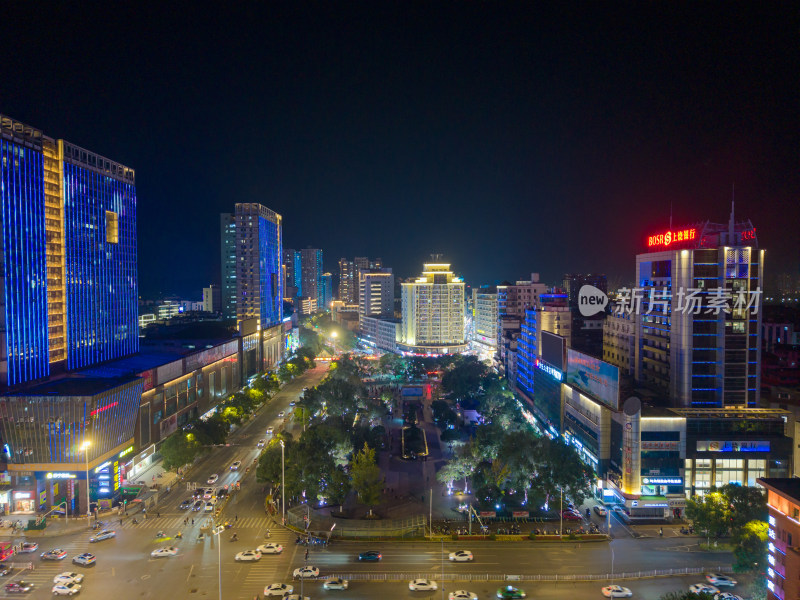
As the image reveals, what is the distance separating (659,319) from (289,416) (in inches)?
2083

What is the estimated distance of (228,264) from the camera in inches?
5458

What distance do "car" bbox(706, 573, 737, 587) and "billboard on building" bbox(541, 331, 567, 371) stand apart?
30.6m

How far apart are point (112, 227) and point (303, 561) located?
171 ft

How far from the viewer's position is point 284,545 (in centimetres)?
3831

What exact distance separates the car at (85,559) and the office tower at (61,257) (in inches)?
880

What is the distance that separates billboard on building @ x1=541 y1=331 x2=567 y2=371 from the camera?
205 feet

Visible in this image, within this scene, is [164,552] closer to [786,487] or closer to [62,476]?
[62,476]

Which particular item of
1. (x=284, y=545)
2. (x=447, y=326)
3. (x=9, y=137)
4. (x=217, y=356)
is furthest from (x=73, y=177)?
(x=447, y=326)

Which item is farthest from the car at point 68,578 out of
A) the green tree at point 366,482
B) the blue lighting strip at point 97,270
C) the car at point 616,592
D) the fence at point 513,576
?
the car at point 616,592

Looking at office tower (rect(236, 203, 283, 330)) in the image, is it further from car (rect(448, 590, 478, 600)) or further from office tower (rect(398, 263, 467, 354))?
car (rect(448, 590, 478, 600))

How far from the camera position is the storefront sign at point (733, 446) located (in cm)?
4294

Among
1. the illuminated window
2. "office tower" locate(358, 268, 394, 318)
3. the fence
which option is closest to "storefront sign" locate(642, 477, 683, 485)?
the fence

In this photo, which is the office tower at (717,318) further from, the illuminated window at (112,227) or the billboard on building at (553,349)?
the illuminated window at (112,227)

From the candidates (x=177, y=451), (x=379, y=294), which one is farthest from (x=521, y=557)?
(x=379, y=294)
